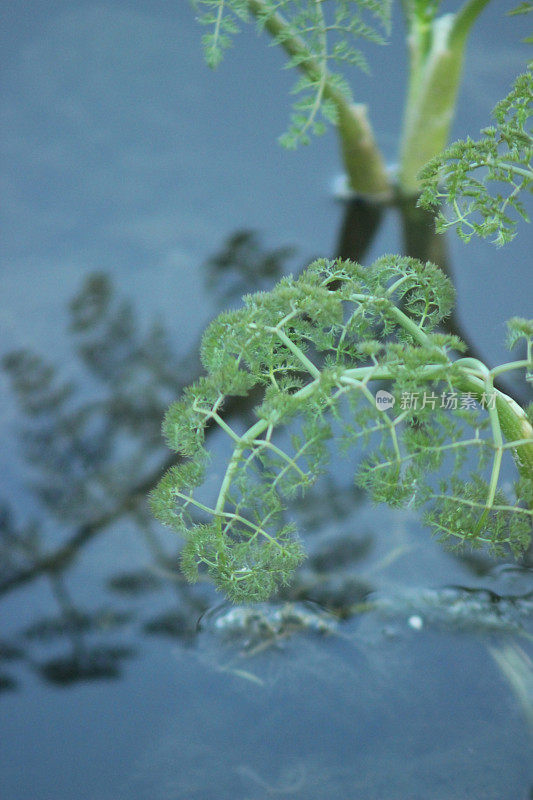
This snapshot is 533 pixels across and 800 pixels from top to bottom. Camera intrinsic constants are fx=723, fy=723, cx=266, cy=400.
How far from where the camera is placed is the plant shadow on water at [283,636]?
64cm

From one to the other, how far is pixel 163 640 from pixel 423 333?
418 millimetres

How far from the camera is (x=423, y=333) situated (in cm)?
65

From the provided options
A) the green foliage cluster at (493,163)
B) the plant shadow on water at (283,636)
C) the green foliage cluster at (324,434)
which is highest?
the green foliage cluster at (493,163)

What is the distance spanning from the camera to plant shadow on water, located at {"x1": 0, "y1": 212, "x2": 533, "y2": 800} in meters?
0.64

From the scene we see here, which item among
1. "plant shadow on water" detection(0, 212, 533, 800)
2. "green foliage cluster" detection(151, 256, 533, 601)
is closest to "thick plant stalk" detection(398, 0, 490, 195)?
"plant shadow on water" detection(0, 212, 533, 800)

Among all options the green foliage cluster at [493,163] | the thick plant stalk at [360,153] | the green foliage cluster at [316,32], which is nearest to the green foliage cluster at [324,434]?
the green foliage cluster at [493,163]

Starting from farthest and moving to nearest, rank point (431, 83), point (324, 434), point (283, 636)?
point (431, 83)
point (283, 636)
point (324, 434)

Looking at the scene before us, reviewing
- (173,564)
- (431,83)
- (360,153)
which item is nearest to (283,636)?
(173,564)

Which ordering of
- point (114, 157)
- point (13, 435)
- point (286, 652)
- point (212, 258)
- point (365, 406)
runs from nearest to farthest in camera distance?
point (365, 406), point (286, 652), point (13, 435), point (212, 258), point (114, 157)

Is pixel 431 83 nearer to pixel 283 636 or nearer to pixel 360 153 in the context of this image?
pixel 360 153

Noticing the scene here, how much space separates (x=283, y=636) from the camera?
756mm

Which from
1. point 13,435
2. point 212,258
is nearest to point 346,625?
point 13,435

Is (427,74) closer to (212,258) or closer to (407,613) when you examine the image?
(212,258)

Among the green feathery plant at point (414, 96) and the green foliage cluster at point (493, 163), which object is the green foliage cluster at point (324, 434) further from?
the green feathery plant at point (414, 96)
